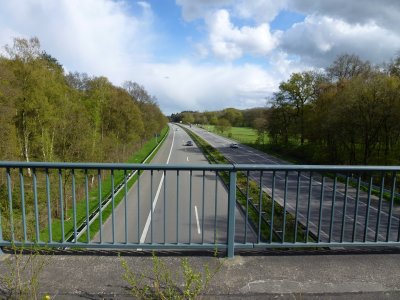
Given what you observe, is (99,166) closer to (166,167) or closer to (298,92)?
(166,167)

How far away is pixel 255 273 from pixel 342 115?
29.4 m

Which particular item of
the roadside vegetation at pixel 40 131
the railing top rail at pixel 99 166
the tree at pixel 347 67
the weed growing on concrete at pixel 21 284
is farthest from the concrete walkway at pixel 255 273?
the tree at pixel 347 67

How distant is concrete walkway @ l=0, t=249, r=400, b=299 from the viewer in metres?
3.27

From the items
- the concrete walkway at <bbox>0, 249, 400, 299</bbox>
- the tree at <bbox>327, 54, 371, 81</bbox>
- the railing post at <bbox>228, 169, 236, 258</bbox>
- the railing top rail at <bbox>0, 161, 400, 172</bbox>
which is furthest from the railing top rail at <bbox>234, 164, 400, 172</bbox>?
the tree at <bbox>327, 54, 371, 81</bbox>

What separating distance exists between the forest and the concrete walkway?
26088mm

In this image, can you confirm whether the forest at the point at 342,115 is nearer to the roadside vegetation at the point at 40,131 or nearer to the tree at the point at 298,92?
the tree at the point at 298,92

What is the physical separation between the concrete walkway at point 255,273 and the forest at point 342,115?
2609cm

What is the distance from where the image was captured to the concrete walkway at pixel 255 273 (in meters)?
3.27

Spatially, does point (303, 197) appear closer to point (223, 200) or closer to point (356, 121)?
point (223, 200)

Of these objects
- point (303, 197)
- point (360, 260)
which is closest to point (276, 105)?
point (303, 197)

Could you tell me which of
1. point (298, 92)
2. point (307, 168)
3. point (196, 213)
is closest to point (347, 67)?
point (298, 92)

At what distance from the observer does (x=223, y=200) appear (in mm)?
27484

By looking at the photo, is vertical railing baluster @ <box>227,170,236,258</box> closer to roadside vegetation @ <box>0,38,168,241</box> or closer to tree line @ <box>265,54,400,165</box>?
roadside vegetation @ <box>0,38,168,241</box>

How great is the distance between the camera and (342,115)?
29938mm
